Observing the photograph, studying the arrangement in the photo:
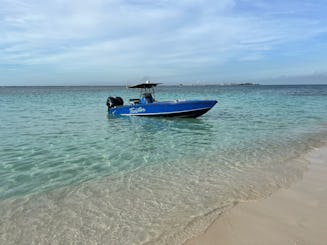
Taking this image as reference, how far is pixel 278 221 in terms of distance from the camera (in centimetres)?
422

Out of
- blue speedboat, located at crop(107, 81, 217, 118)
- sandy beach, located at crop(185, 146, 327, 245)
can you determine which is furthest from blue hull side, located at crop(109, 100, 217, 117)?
sandy beach, located at crop(185, 146, 327, 245)

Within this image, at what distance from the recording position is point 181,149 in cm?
935

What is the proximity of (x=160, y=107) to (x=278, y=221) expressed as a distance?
43.4 feet

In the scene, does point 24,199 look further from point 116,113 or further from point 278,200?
point 116,113

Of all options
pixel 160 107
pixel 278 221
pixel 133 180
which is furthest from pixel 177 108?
pixel 278 221

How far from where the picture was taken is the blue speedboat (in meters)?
16.6

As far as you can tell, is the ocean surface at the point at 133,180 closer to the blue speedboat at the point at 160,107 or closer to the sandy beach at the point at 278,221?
the sandy beach at the point at 278,221

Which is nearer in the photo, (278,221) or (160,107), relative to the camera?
(278,221)

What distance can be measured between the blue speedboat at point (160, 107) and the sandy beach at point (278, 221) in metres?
11.2

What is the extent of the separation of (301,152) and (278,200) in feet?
13.7

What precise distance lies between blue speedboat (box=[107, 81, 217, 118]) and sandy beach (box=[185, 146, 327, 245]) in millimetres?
11158

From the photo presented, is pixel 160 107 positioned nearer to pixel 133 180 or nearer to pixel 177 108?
pixel 177 108

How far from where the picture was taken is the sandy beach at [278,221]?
377 centimetres

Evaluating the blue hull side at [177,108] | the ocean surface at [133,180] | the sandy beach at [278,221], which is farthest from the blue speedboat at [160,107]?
the sandy beach at [278,221]
